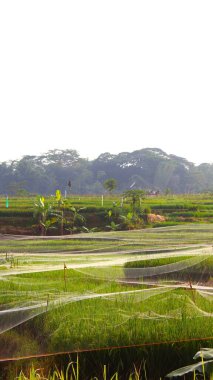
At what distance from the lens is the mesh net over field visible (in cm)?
360

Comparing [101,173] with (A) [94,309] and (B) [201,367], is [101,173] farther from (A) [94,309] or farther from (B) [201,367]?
(B) [201,367]

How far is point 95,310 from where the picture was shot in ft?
13.2

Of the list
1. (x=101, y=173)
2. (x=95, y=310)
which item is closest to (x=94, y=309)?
(x=95, y=310)

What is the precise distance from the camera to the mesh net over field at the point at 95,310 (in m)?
3.60

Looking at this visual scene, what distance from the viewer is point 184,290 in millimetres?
4664

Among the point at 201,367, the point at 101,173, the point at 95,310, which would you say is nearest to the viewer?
the point at 201,367

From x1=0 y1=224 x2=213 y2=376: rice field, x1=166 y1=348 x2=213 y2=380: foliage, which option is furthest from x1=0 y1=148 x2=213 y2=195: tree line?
x1=166 y1=348 x2=213 y2=380: foliage

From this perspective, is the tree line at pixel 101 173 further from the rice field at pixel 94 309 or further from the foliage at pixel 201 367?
the foliage at pixel 201 367

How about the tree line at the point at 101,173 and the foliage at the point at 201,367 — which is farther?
the tree line at the point at 101,173

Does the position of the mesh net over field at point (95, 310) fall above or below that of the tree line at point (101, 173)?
below

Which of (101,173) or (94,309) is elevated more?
(101,173)

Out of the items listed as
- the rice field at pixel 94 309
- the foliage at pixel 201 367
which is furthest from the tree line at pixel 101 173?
the foliage at pixel 201 367

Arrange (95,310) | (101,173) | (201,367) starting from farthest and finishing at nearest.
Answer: (101,173) < (95,310) < (201,367)

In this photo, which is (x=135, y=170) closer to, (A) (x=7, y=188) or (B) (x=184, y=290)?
(A) (x=7, y=188)
